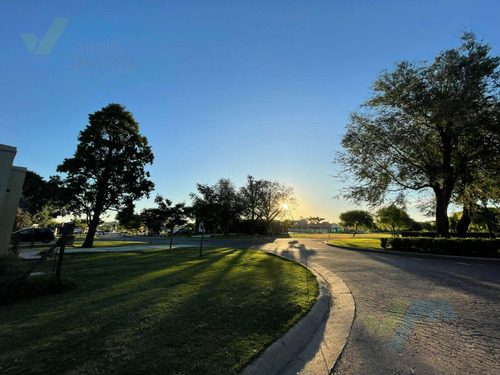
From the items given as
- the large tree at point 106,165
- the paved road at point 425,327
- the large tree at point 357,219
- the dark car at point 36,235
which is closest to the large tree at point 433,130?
the paved road at point 425,327

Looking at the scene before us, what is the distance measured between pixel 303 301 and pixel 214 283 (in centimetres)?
248

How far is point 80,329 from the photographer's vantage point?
333cm

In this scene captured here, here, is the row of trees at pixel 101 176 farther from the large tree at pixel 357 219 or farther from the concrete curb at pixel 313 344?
the large tree at pixel 357 219

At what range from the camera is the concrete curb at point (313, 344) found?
2.71m

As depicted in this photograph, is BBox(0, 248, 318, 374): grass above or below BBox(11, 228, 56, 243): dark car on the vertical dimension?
below

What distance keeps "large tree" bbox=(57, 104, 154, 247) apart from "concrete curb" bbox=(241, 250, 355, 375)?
66.4 feet

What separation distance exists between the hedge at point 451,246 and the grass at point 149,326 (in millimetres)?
12161

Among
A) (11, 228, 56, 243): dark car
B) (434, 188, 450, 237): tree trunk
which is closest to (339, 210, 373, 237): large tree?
(434, 188, 450, 237): tree trunk

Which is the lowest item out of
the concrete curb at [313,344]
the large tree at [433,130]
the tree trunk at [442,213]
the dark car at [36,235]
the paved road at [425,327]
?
the concrete curb at [313,344]

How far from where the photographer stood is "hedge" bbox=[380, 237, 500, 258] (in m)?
12.2

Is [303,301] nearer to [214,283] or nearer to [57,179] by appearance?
[214,283]

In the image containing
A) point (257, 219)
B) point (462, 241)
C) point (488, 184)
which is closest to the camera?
point (462, 241)

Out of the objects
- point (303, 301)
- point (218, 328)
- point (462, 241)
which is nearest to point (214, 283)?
point (303, 301)

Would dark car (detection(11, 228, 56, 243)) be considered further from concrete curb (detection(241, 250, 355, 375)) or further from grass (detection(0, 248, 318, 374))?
concrete curb (detection(241, 250, 355, 375))
